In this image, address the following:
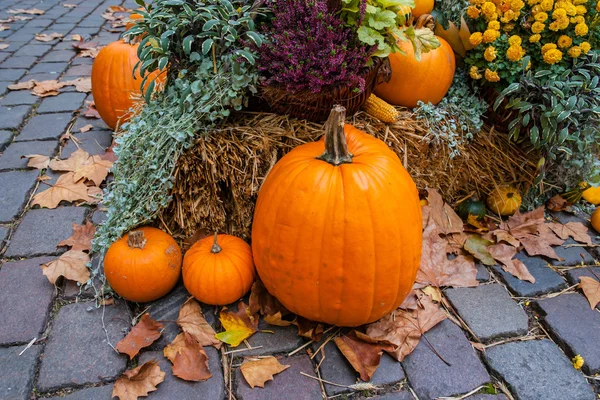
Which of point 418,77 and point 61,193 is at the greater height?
point 418,77

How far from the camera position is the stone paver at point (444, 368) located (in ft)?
5.64

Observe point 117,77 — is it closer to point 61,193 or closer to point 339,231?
point 61,193

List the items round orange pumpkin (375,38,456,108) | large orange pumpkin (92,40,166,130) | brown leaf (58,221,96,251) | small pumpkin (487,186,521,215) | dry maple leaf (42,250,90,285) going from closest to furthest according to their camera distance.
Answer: dry maple leaf (42,250,90,285), brown leaf (58,221,96,251), round orange pumpkin (375,38,456,108), small pumpkin (487,186,521,215), large orange pumpkin (92,40,166,130)

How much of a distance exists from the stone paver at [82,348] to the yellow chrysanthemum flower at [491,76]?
2.18 metres

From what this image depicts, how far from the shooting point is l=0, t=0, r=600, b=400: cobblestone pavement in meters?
1.70

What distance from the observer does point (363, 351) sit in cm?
182

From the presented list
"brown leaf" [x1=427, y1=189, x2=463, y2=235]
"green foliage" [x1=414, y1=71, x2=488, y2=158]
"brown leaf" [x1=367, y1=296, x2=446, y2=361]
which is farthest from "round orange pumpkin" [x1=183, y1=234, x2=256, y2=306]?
"green foliage" [x1=414, y1=71, x2=488, y2=158]

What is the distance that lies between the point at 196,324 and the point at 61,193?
136 cm

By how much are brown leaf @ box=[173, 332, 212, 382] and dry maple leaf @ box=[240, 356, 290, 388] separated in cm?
15

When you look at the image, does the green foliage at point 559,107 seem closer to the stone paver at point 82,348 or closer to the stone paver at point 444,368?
the stone paver at point 444,368

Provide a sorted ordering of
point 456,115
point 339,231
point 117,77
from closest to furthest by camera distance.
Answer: point 339,231, point 456,115, point 117,77

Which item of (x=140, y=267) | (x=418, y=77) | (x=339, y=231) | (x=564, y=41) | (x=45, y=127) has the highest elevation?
(x=564, y=41)

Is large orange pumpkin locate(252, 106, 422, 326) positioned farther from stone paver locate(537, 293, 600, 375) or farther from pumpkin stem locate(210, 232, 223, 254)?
stone paver locate(537, 293, 600, 375)

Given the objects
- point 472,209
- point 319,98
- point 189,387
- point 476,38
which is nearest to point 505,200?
point 472,209
